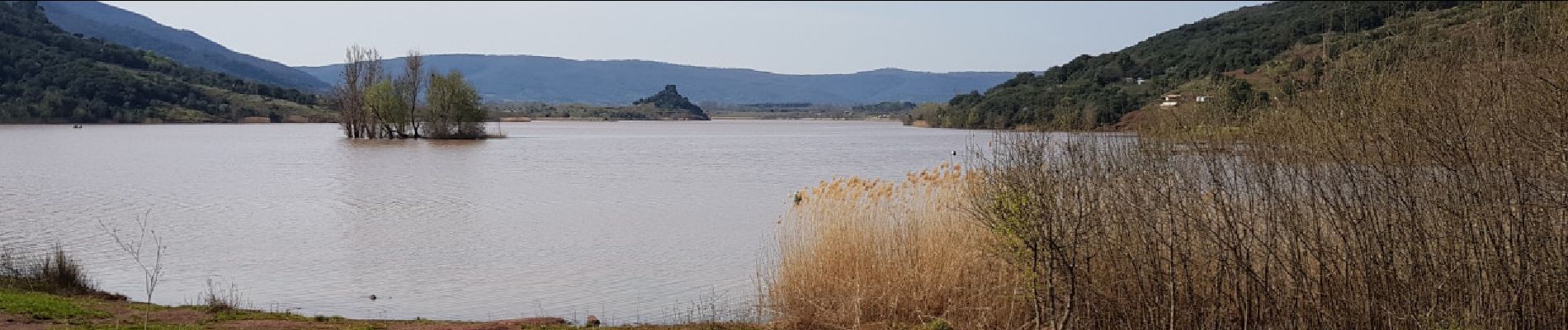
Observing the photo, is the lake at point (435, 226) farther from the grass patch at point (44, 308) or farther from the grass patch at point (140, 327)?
the grass patch at point (140, 327)

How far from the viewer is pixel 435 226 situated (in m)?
23.1

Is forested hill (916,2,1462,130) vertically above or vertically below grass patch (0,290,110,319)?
above

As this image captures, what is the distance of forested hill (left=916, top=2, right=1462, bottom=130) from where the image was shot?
226 feet

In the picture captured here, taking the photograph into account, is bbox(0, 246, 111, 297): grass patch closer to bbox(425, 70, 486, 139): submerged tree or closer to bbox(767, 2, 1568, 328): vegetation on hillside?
bbox(767, 2, 1568, 328): vegetation on hillside

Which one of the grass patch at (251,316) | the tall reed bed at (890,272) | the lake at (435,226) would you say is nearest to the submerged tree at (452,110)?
the lake at (435,226)

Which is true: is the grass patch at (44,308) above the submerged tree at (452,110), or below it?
below

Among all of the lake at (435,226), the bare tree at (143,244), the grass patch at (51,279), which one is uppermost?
the grass patch at (51,279)

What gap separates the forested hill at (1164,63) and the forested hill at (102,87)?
278 feet

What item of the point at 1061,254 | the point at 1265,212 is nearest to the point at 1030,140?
the point at 1061,254

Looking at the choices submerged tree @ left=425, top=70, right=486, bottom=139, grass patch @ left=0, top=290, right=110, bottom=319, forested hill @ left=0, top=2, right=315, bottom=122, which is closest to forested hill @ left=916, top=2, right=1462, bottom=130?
submerged tree @ left=425, top=70, right=486, bottom=139

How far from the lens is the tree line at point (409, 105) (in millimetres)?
81562

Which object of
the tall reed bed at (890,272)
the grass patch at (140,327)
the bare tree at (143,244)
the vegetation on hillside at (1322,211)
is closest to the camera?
the vegetation on hillside at (1322,211)

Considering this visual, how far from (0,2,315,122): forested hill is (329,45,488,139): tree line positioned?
171 ft

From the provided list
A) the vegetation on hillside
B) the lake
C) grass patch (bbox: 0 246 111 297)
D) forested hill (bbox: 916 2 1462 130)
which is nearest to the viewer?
the vegetation on hillside
